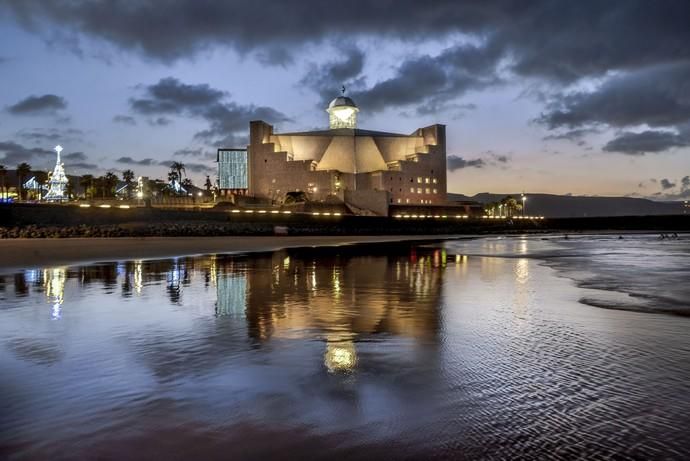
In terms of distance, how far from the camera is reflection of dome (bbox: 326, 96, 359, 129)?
131125mm

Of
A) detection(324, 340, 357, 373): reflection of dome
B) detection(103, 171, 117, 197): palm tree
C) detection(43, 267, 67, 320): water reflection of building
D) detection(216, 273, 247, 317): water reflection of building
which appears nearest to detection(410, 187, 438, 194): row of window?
detection(103, 171, 117, 197): palm tree

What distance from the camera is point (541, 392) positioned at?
17.3ft

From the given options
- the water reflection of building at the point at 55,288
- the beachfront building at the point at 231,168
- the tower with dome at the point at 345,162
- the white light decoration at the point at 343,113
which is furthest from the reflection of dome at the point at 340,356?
the beachfront building at the point at 231,168

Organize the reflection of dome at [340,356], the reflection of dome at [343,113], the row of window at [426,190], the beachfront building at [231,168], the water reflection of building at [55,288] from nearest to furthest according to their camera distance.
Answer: the reflection of dome at [340,356], the water reflection of building at [55,288], the row of window at [426,190], the reflection of dome at [343,113], the beachfront building at [231,168]

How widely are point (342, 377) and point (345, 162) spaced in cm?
11764

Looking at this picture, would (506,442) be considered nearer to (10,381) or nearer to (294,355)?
(294,355)

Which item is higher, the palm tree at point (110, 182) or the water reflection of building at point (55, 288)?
the palm tree at point (110, 182)

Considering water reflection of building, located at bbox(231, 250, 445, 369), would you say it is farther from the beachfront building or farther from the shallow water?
the beachfront building

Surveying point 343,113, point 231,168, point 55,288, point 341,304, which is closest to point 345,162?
point 343,113

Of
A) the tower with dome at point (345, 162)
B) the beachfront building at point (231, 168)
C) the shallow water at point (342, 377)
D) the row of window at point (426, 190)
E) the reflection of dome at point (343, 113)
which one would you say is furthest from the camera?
the beachfront building at point (231, 168)

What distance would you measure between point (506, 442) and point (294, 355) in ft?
11.6

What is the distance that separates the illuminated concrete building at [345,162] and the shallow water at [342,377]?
88380mm

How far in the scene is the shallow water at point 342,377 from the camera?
4.07 meters

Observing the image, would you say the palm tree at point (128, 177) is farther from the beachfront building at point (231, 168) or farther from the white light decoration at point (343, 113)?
the white light decoration at point (343, 113)
